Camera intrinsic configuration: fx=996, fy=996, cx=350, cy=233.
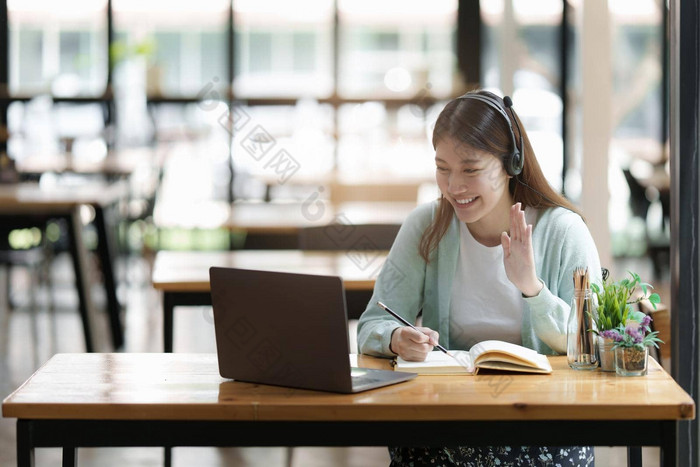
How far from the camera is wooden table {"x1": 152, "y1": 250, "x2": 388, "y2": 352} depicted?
2.96 meters

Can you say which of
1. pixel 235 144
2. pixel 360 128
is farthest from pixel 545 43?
pixel 235 144

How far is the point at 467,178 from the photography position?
2055mm

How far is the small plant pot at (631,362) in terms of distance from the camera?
71.8 inches

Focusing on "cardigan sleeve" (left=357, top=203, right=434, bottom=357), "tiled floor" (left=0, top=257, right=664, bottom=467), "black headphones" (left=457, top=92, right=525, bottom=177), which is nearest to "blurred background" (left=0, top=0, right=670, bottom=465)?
"tiled floor" (left=0, top=257, right=664, bottom=467)

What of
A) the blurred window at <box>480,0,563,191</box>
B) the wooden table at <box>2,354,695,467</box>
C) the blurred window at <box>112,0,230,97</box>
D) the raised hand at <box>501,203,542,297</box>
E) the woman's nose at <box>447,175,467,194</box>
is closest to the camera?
the wooden table at <box>2,354,695,467</box>

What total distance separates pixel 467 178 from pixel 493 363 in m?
0.40

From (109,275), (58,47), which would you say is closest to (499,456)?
(109,275)

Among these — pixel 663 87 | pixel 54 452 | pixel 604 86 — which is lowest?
pixel 54 452

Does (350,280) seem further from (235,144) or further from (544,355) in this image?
(235,144)

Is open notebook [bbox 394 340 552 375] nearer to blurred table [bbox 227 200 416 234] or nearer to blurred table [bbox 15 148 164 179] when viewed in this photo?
blurred table [bbox 227 200 416 234]

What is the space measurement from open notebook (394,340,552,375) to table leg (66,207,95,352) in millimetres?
3270

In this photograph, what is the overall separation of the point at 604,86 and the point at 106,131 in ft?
18.9

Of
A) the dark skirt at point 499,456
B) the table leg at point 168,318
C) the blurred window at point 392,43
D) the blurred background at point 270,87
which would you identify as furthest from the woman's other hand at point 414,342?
the blurred window at point 392,43

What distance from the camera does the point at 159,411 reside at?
1.64 metres
